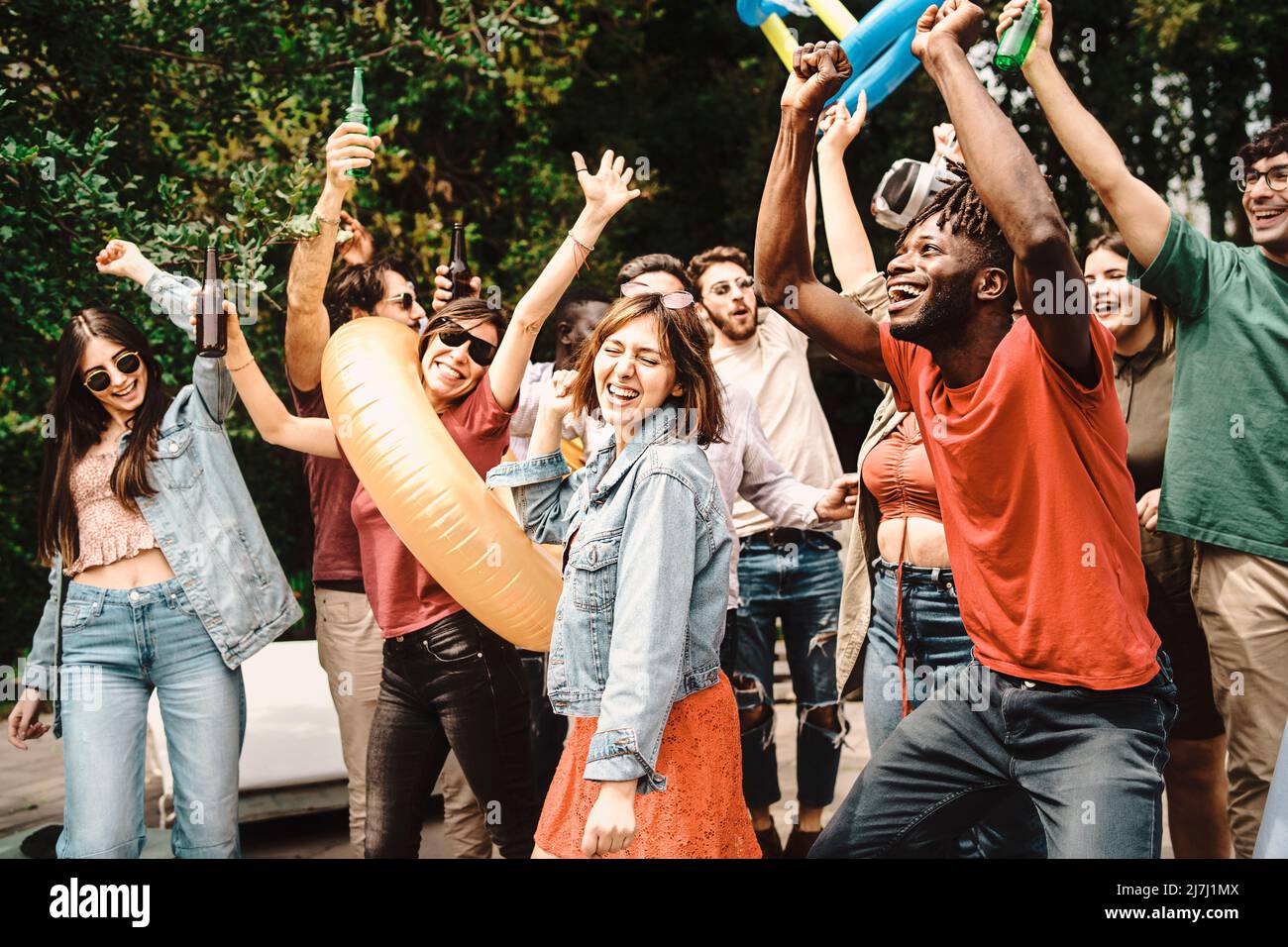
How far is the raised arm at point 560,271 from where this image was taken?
3.16 meters

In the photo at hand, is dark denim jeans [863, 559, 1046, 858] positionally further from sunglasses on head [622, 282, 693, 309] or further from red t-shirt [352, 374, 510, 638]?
red t-shirt [352, 374, 510, 638]

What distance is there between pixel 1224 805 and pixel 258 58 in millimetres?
4605

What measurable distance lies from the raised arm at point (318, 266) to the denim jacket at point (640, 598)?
1.26 m

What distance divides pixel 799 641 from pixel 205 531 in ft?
6.78

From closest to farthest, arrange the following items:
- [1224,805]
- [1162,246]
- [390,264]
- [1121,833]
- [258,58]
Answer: [1121,833] < [1162,246] < [1224,805] < [390,264] < [258,58]

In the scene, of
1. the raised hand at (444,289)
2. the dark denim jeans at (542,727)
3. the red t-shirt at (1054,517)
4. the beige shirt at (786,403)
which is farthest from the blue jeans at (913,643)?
the raised hand at (444,289)

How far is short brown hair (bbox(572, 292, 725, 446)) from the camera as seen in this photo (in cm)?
266

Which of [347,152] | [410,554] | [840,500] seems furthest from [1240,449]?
[347,152]

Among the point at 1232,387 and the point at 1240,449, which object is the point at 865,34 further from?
the point at 1240,449

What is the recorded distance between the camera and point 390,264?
3.97 metres

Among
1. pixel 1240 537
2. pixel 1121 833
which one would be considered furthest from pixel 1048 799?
pixel 1240 537

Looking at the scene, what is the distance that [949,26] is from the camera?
2.27m

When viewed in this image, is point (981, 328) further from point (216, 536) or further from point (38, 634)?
point (38, 634)

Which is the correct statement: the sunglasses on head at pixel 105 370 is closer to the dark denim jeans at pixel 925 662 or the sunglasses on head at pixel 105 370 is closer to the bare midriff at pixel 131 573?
the bare midriff at pixel 131 573
